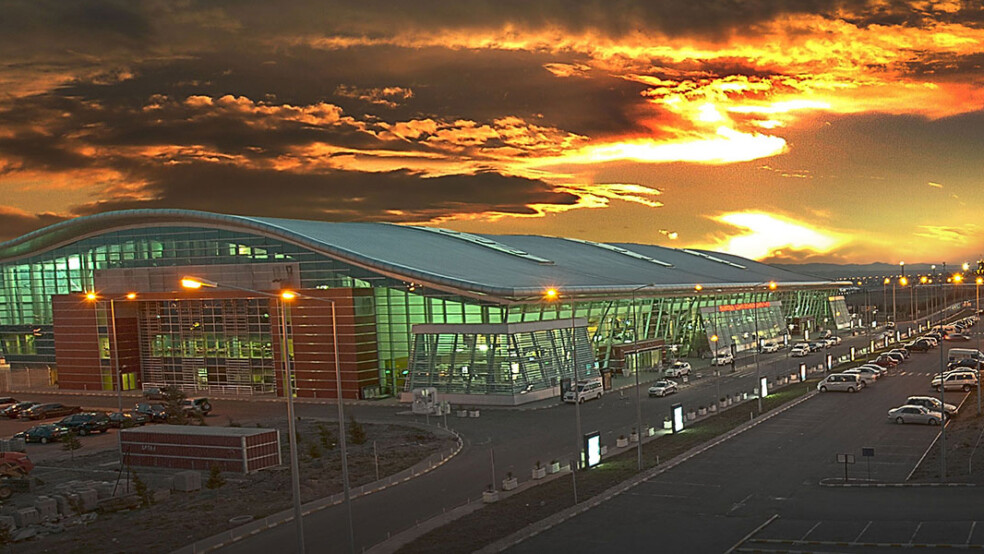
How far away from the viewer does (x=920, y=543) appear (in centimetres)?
2970

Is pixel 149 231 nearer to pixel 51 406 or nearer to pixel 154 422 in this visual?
pixel 51 406

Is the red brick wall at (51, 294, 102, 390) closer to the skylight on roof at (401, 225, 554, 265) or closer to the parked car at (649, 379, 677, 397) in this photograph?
the skylight on roof at (401, 225, 554, 265)

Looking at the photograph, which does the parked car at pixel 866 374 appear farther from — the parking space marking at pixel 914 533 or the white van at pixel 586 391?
the parking space marking at pixel 914 533

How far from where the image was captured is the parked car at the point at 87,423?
64.9 meters

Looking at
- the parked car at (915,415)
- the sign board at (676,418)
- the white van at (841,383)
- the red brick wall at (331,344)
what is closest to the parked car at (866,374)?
the white van at (841,383)

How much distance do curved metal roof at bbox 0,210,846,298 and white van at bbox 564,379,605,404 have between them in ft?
25.2

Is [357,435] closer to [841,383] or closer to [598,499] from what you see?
[598,499]

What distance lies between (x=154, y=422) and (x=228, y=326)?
21269 millimetres

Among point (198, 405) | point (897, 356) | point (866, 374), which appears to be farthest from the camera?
point (897, 356)

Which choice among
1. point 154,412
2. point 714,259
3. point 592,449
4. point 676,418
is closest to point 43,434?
point 154,412

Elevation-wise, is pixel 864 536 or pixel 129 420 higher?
pixel 129 420

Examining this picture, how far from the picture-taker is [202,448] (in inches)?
1891

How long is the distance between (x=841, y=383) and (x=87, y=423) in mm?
56868

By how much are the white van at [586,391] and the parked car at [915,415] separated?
22.9 metres
